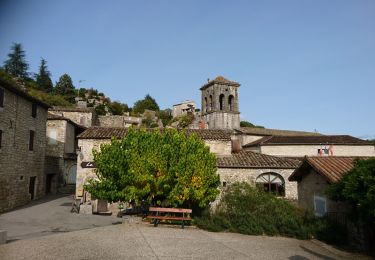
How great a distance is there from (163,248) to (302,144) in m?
29.0

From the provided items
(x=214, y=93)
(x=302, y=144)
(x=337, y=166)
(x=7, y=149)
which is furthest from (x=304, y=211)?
(x=214, y=93)

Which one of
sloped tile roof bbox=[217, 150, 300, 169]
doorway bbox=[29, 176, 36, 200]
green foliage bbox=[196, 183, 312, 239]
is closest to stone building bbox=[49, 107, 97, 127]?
doorway bbox=[29, 176, 36, 200]

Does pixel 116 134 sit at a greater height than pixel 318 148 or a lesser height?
greater

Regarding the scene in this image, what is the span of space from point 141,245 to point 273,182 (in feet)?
47.9

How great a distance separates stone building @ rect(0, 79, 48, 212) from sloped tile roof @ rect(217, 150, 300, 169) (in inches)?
540

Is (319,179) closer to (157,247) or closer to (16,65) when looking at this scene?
(157,247)

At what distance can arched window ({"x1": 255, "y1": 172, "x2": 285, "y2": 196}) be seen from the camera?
2198 centimetres

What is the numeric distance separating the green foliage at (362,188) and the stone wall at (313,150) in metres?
25.0

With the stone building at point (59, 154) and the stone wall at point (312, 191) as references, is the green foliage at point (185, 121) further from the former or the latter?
the stone wall at point (312, 191)

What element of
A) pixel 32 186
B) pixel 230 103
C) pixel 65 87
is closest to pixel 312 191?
pixel 32 186

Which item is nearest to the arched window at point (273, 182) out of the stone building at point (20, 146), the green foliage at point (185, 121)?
the stone building at point (20, 146)

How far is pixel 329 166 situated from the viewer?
1274 centimetres

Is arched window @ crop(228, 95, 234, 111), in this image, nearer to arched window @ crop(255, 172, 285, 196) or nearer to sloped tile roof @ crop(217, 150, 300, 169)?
sloped tile roof @ crop(217, 150, 300, 169)

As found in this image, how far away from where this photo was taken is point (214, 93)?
43.0 metres
